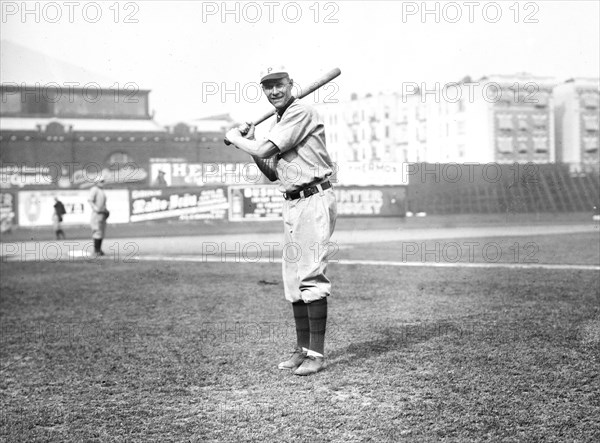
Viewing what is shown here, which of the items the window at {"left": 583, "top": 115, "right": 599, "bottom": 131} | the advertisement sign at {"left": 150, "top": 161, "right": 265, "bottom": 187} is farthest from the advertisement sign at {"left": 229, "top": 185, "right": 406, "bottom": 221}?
→ the window at {"left": 583, "top": 115, "right": 599, "bottom": 131}

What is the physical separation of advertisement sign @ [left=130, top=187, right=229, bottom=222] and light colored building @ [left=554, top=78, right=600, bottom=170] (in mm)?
20072

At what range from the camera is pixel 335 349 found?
4.73m

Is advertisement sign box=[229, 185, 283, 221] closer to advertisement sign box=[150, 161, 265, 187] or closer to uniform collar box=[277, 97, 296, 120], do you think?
advertisement sign box=[150, 161, 265, 187]

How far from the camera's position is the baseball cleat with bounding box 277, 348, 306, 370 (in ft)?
13.8

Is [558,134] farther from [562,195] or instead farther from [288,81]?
[288,81]

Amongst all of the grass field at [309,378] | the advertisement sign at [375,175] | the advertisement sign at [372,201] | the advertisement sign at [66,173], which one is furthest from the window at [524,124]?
the grass field at [309,378]

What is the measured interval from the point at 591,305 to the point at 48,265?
9.63 metres

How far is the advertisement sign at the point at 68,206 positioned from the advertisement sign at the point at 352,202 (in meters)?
4.25

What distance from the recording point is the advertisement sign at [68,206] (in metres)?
27.8

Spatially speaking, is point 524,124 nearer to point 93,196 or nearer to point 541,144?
point 541,144

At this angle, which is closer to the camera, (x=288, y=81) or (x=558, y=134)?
(x=288, y=81)

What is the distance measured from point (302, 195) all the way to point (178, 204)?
2479cm

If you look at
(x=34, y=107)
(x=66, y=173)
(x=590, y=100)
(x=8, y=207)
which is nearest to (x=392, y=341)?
(x=8, y=207)

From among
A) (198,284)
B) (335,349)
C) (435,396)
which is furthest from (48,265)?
(435,396)
